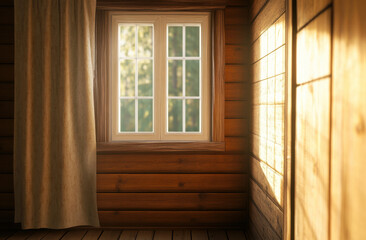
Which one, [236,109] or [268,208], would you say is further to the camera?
[236,109]

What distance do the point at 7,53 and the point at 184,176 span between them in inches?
74.0

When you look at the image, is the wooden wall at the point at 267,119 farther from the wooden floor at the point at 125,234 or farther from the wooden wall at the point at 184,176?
the wooden floor at the point at 125,234

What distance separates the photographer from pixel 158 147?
8.34 feet


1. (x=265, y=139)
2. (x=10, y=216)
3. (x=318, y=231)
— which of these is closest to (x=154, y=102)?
(x=265, y=139)

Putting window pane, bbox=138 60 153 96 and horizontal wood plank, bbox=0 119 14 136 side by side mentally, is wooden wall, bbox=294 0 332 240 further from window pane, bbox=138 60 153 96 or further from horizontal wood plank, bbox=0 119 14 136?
horizontal wood plank, bbox=0 119 14 136

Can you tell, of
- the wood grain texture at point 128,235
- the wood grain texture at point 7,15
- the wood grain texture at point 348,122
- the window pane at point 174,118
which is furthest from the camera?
the window pane at point 174,118

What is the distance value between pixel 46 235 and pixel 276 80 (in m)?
2.20

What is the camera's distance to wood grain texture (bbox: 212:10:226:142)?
2.52m

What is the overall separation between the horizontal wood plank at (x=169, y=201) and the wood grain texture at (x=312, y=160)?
122cm

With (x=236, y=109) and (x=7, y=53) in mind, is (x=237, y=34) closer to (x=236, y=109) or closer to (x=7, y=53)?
(x=236, y=109)

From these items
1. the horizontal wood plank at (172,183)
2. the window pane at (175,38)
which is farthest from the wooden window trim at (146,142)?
the window pane at (175,38)

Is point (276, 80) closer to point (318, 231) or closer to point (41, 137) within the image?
point (318, 231)

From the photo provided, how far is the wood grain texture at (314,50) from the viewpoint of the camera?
1.04m

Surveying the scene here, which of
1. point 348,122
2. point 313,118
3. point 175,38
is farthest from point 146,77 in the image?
point 175,38
